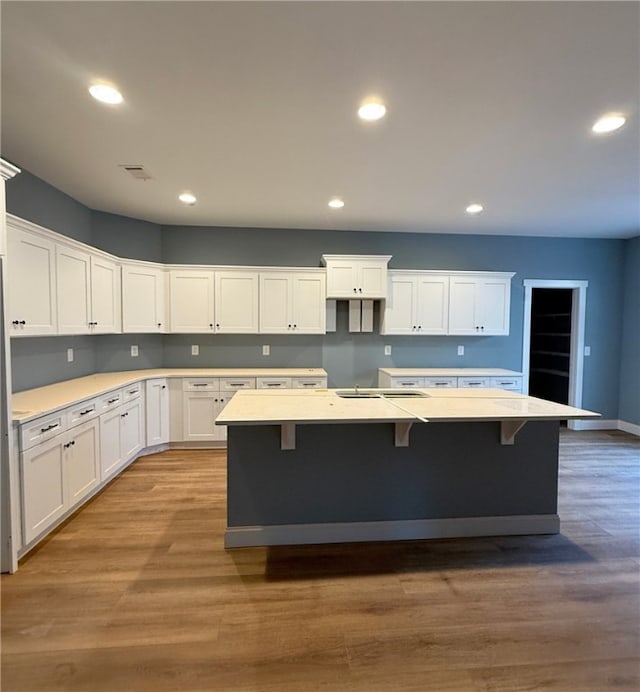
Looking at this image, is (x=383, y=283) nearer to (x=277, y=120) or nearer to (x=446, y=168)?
(x=446, y=168)

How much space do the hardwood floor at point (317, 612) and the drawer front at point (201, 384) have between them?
5.57 ft

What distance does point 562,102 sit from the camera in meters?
2.14

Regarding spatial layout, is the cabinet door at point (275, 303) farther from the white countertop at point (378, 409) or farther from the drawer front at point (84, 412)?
the drawer front at point (84, 412)

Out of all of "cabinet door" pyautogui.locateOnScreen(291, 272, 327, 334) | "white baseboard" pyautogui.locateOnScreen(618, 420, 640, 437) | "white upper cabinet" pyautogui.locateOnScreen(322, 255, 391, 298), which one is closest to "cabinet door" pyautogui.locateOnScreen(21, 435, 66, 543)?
"cabinet door" pyautogui.locateOnScreen(291, 272, 327, 334)

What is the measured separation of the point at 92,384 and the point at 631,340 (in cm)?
692

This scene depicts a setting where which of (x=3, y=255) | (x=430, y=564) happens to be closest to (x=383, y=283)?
(x=430, y=564)

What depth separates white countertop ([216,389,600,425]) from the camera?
222 centimetres

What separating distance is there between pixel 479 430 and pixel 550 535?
92 centimetres

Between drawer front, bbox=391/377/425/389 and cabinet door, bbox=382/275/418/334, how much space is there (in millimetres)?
624

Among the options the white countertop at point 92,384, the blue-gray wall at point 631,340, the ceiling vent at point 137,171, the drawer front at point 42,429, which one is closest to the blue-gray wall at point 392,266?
the blue-gray wall at point 631,340

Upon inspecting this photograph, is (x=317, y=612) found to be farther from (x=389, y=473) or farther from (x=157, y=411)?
(x=157, y=411)

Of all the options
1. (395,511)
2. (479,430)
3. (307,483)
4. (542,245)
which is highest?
(542,245)

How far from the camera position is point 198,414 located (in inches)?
175

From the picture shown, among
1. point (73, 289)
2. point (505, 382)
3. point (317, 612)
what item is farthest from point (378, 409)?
point (505, 382)
